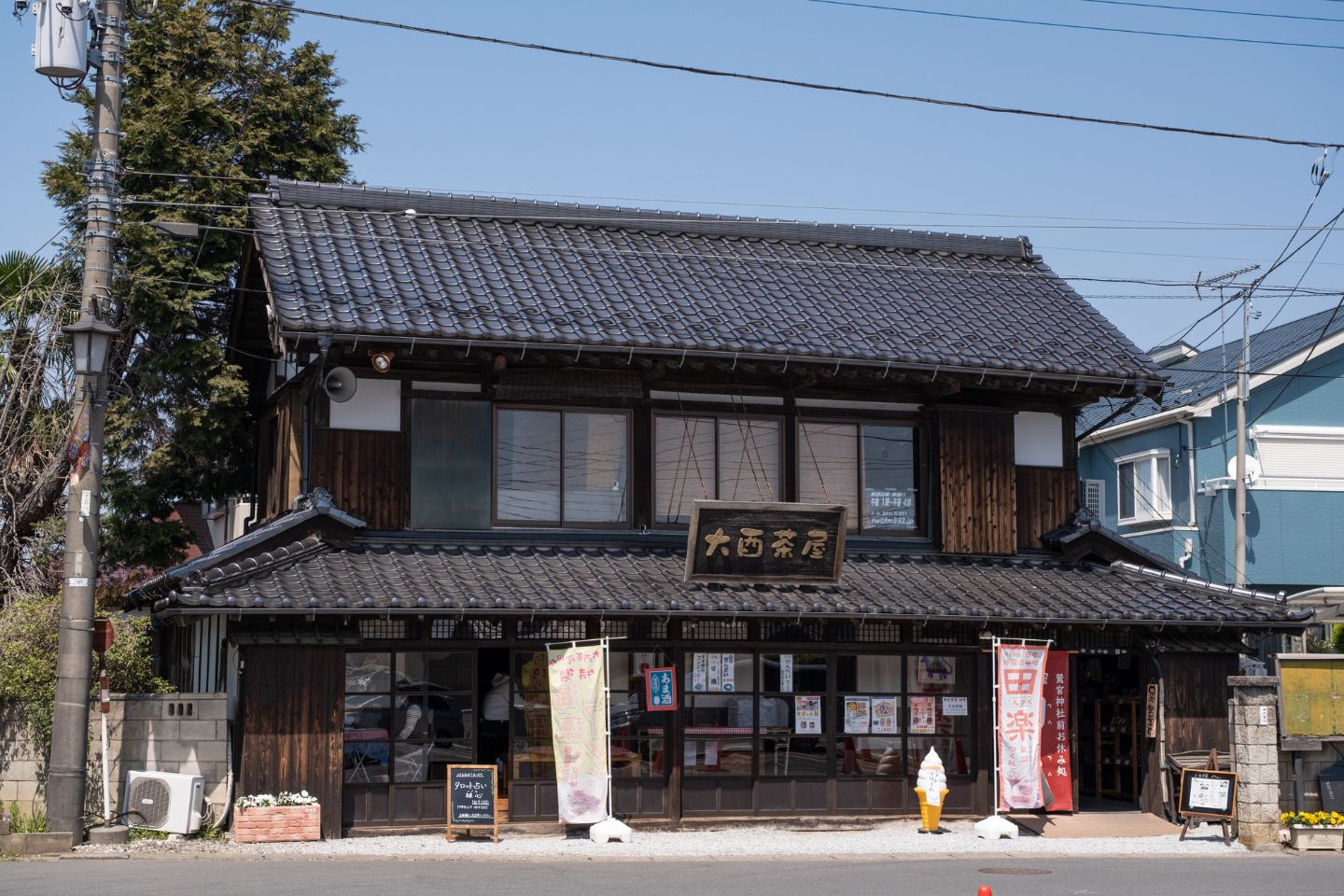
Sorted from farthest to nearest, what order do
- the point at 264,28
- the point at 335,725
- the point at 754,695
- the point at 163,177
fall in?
the point at 264,28 → the point at 163,177 → the point at 754,695 → the point at 335,725

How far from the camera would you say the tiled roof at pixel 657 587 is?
50.7ft

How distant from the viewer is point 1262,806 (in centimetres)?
1653

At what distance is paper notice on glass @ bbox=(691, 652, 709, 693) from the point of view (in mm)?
17703

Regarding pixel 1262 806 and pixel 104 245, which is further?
pixel 1262 806

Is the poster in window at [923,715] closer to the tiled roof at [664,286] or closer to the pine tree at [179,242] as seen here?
the tiled roof at [664,286]

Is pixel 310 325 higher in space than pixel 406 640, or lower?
higher

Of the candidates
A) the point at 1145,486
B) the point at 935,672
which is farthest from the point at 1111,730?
the point at 1145,486

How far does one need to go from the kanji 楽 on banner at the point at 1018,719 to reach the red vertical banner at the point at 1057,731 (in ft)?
2.52

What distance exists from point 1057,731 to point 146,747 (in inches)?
447

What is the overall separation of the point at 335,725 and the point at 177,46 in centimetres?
1259

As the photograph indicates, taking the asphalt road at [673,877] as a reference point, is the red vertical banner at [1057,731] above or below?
above

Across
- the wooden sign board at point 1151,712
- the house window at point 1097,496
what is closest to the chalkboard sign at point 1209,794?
the wooden sign board at point 1151,712

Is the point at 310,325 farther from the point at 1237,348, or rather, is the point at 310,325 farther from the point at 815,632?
the point at 1237,348

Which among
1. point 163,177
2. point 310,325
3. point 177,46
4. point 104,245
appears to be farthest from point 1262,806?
point 177,46
